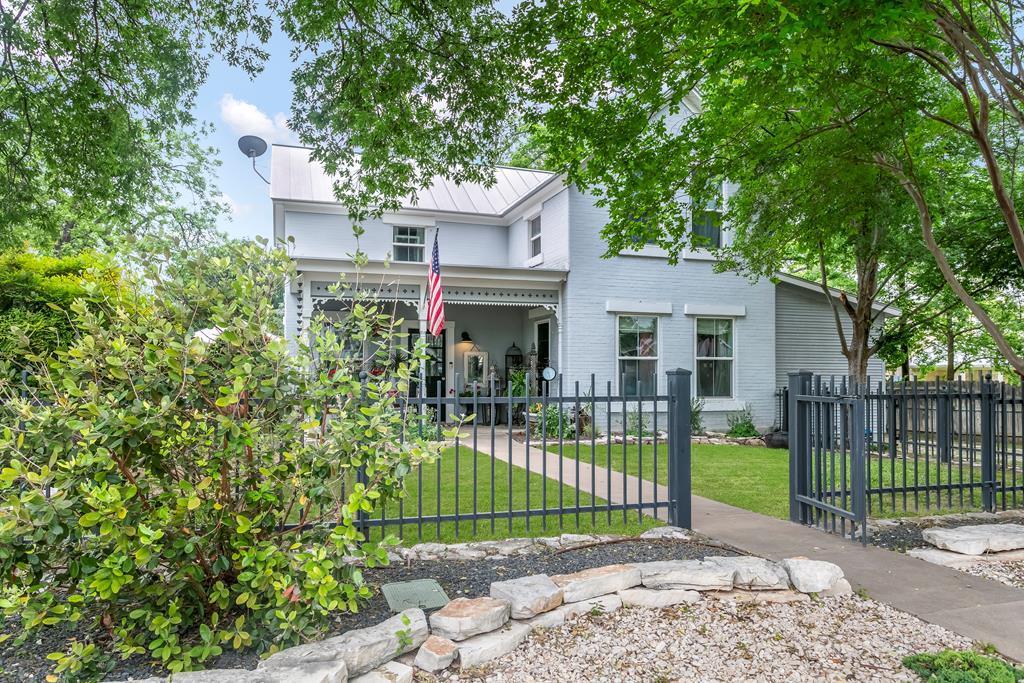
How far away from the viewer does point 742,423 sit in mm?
13422

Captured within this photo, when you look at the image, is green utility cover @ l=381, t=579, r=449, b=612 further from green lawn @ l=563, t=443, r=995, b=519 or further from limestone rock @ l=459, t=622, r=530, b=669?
green lawn @ l=563, t=443, r=995, b=519

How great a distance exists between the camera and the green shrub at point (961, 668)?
2660 mm

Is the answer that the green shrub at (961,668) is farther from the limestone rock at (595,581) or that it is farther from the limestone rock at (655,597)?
the limestone rock at (595,581)

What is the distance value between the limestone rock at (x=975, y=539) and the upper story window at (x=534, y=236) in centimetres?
1044

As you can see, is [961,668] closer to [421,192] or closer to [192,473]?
[192,473]

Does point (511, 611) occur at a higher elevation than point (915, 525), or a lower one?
higher

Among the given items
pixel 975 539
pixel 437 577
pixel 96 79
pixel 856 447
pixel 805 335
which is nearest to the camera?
pixel 437 577

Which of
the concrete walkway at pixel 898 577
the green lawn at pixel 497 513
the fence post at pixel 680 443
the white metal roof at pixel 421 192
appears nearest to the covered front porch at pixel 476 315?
the white metal roof at pixel 421 192

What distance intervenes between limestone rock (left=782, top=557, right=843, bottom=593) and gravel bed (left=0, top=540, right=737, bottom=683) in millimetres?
655

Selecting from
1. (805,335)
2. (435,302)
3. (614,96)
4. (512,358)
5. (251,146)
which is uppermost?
(251,146)

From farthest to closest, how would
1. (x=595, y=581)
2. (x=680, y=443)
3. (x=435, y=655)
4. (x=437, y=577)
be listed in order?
(x=680, y=443) < (x=437, y=577) < (x=595, y=581) < (x=435, y=655)

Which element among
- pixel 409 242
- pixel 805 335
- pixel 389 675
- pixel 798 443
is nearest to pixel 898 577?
pixel 798 443

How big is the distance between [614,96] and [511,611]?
6.09 m

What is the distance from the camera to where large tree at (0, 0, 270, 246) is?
6.72m
